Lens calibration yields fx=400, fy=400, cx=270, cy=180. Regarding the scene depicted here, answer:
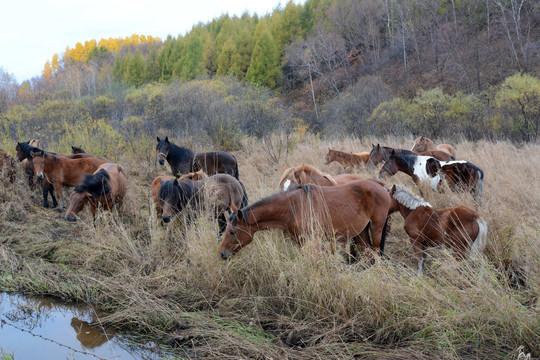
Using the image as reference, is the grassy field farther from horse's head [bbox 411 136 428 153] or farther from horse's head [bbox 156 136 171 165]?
horse's head [bbox 411 136 428 153]

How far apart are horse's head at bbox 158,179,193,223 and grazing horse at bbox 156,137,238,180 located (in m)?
4.56

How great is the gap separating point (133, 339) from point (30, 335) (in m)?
1.33

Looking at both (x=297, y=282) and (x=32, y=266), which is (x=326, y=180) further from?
(x=32, y=266)

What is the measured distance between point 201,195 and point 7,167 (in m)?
6.07

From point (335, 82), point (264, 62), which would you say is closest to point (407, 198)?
point (335, 82)

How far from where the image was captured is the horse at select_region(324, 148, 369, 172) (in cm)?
1260

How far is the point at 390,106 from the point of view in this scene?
27328 millimetres

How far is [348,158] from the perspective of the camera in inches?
506

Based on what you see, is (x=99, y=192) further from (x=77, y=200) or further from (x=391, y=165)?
(x=391, y=165)

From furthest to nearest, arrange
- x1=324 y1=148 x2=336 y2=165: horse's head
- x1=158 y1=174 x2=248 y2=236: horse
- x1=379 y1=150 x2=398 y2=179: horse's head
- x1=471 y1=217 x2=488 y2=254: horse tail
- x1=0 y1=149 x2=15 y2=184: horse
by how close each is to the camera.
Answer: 1. x1=324 y1=148 x2=336 y2=165: horse's head
2. x1=0 y1=149 x2=15 y2=184: horse
3. x1=379 y1=150 x2=398 y2=179: horse's head
4. x1=158 y1=174 x2=248 y2=236: horse
5. x1=471 y1=217 x2=488 y2=254: horse tail

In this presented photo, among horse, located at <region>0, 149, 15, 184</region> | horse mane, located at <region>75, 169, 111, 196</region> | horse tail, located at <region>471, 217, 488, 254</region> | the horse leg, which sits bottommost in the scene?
the horse leg

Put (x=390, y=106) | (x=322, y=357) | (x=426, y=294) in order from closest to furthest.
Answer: (x=322, y=357), (x=426, y=294), (x=390, y=106)

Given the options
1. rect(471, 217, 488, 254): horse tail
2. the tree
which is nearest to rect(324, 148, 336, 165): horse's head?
rect(471, 217, 488, 254): horse tail

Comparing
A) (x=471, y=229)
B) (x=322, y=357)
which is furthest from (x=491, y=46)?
(x=322, y=357)
